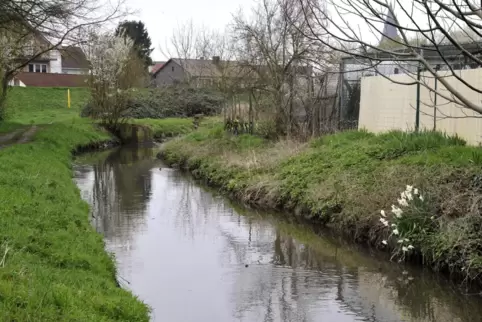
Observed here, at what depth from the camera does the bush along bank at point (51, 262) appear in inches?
194

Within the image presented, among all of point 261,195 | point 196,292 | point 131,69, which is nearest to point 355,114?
point 261,195

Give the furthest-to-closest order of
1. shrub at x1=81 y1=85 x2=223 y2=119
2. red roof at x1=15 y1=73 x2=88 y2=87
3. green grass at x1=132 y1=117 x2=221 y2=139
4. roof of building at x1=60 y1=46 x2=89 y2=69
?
red roof at x1=15 y1=73 x2=88 y2=87 < shrub at x1=81 y1=85 x2=223 y2=119 < green grass at x1=132 y1=117 x2=221 y2=139 < roof of building at x1=60 y1=46 x2=89 y2=69

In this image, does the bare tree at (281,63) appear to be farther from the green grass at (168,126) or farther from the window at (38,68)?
the window at (38,68)

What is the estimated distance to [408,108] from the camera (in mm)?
14719

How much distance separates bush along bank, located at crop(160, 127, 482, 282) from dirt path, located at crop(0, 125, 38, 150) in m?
6.71

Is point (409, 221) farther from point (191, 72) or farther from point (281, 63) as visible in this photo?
point (191, 72)

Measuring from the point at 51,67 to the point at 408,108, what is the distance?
6323cm

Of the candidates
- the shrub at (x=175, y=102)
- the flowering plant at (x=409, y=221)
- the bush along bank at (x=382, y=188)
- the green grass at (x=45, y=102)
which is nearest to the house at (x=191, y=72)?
the shrub at (x=175, y=102)

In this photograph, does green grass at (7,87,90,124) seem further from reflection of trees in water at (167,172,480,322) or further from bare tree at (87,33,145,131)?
reflection of trees in water at (167,172,480,322)

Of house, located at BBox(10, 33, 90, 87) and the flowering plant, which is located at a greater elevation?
house, located at BBox(10, 33, 90, 87)

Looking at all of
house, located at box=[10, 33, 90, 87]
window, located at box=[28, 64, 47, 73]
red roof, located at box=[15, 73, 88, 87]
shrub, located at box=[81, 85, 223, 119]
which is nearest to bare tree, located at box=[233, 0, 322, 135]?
house, located at box=[10, 33, 90, 87]

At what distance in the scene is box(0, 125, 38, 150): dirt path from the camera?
19984 millimetres

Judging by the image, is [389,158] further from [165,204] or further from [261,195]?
[165,204]

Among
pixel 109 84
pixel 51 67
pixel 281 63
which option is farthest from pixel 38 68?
pixel 281 63
